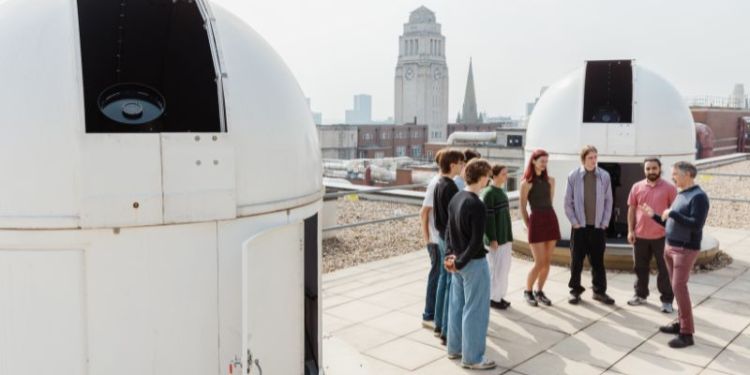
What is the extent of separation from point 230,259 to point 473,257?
2232 mm

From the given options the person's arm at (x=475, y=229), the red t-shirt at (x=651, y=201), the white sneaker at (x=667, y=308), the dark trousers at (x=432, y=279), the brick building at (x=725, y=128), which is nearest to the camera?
the person's arm at (x=475, y=229)

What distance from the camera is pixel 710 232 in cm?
1150

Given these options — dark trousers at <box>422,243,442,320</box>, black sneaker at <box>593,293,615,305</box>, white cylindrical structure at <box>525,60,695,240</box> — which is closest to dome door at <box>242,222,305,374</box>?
dark trousers at <box>422,243,442,320</box>

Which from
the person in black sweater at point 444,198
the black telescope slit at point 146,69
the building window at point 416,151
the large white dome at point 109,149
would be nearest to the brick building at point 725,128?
the person in black sweater at point 444,198

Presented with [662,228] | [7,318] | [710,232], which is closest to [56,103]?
[7,318]

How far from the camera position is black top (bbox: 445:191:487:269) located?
16.1ft

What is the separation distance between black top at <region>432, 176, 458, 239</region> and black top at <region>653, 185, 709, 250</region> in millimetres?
1875

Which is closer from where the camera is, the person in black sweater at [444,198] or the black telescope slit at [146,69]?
the black telescope slit at [146,69]

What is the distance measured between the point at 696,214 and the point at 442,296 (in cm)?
223

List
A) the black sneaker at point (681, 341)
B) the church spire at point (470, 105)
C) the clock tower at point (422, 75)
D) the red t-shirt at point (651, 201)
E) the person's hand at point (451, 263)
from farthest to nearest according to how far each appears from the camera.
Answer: the church spire at point (470, 105) → the clock tower at point (422, 75) → the red t-shirt at point (651, 201) → the black sneaker at point (681, 341) → the person's hand at point (451, 263)

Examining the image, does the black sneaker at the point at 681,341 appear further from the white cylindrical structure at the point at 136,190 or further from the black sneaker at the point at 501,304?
the white cylindrical structure at the point at 136,190

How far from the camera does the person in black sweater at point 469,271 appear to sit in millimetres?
4949

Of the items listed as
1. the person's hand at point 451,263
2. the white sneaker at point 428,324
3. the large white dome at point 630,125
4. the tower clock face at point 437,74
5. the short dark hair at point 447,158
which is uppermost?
the tower clock face at point 437,74

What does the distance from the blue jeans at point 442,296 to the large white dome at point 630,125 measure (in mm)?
3872
